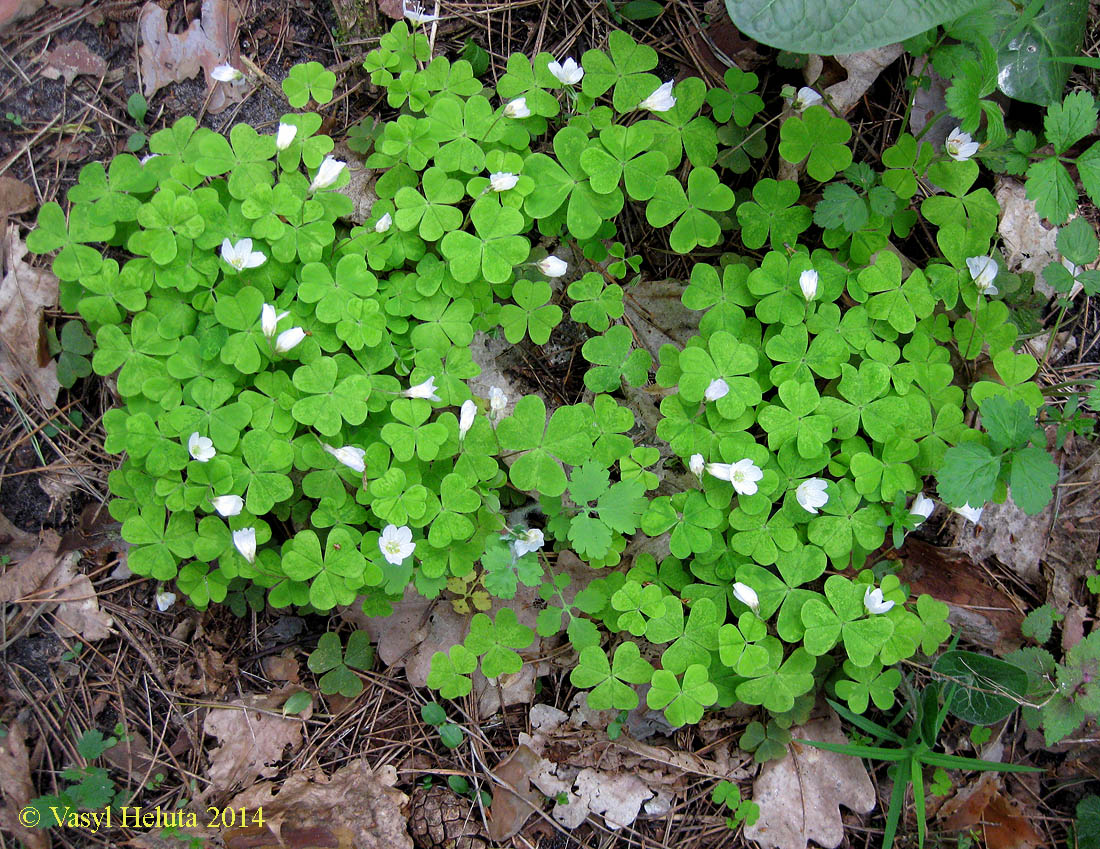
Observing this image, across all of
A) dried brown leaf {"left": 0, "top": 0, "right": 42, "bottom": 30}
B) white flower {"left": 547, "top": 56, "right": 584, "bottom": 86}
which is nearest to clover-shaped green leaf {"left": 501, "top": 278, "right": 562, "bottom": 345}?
white flower {"left": 547, "top": 56, "right": 584, "bottom": 86}

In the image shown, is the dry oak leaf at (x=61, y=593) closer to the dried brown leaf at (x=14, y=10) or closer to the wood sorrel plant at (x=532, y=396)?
the wood sorrel plant at (x=532, y=396)

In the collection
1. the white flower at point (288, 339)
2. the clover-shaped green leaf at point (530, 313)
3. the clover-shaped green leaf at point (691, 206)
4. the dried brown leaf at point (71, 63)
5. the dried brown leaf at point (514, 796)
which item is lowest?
the dried brown leaf at point (514, 796)

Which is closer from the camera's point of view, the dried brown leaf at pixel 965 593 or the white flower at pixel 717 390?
the white flower at pixel 717 390

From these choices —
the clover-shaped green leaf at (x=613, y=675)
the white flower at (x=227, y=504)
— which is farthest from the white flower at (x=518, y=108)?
the clover-shaped green leaf at (x=613, y=675)

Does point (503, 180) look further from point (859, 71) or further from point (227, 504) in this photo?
point (859, 71)

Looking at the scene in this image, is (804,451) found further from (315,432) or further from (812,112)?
(315,432)

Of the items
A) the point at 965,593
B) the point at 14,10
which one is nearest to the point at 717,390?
the point at 965,593

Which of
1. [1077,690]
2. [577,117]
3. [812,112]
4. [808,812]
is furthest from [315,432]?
[1077,690]
